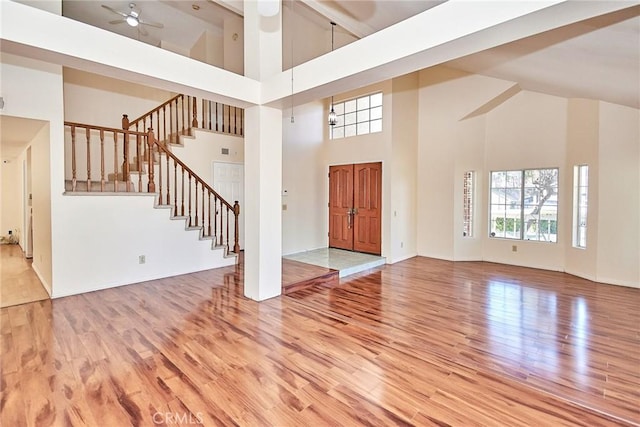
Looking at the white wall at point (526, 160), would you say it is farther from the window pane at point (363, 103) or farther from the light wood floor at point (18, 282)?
the light wood floor at point (18, 282)

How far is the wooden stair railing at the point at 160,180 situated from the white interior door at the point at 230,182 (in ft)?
1.03

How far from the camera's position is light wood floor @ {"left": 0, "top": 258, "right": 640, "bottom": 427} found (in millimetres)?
2062

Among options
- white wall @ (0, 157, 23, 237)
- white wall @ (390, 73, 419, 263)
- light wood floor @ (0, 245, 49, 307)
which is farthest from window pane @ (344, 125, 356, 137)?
white wall @ (0, 157, 23, 237)

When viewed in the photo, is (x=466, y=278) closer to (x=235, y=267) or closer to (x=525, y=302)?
(x=525, y=302)

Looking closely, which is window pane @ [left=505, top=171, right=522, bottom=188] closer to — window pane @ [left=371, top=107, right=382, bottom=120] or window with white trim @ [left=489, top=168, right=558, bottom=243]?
window with white trim @ [left=489, top=168, right=558, bottom=243]

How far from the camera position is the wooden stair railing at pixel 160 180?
17.4ft

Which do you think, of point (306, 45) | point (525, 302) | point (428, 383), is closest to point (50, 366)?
point (428, 383)

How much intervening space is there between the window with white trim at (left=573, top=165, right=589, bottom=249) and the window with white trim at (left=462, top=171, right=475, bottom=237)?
1.76 meters

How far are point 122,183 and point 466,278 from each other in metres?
6.16

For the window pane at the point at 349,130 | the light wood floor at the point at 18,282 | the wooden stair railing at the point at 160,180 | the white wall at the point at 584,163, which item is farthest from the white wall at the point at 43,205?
the white wall at the point at 584,163

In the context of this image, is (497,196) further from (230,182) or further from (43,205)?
(43,205)

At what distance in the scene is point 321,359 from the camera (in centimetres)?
271

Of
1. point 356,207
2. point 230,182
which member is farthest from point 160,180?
point 356,207

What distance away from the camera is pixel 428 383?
2.38 meters
